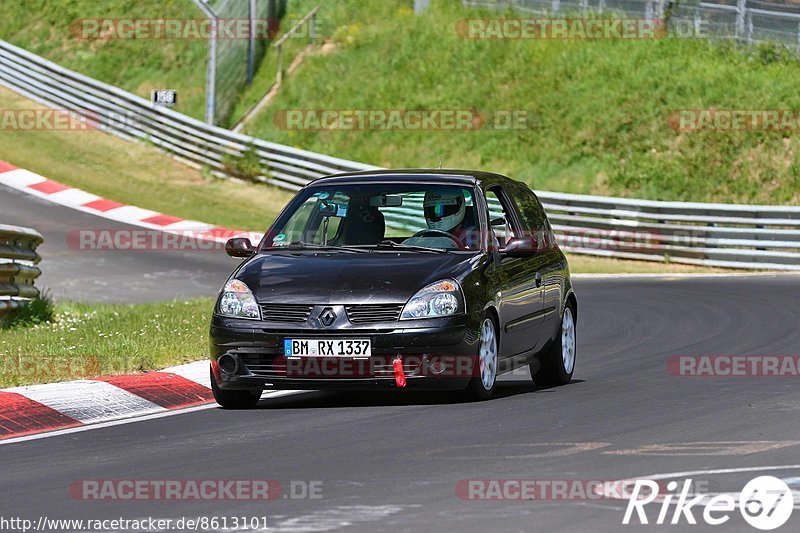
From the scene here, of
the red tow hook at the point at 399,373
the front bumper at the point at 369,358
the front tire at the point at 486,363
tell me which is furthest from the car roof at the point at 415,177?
the red tow hook at the point at 399,373

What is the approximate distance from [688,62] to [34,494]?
96.6 ft

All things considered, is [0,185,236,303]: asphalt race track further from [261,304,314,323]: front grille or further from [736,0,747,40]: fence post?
[736,0,747,40]: fence post

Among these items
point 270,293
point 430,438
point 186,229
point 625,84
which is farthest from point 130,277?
point 625,84

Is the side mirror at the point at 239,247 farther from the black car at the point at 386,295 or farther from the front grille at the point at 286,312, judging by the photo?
the front grille at the point at 286,312

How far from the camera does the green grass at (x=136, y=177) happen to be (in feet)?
103

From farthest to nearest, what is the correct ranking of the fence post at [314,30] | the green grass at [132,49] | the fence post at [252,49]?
1. the fence post at [314,30]
2. the green grass at [132,49]
3. the fence post at [252,49]

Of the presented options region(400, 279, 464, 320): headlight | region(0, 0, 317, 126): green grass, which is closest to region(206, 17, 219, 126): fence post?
region(0, 0, 317, 126): green grass

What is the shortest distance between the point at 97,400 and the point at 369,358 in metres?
1.83

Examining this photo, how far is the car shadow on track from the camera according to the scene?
10.3 meters

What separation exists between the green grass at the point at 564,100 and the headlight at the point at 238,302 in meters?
20.8

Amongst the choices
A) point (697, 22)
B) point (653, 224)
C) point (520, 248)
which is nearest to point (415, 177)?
point (520, 248)

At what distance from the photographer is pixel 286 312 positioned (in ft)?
32.5

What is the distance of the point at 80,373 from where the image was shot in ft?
36.5

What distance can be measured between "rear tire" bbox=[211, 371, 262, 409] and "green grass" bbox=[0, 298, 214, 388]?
123 centimetres
